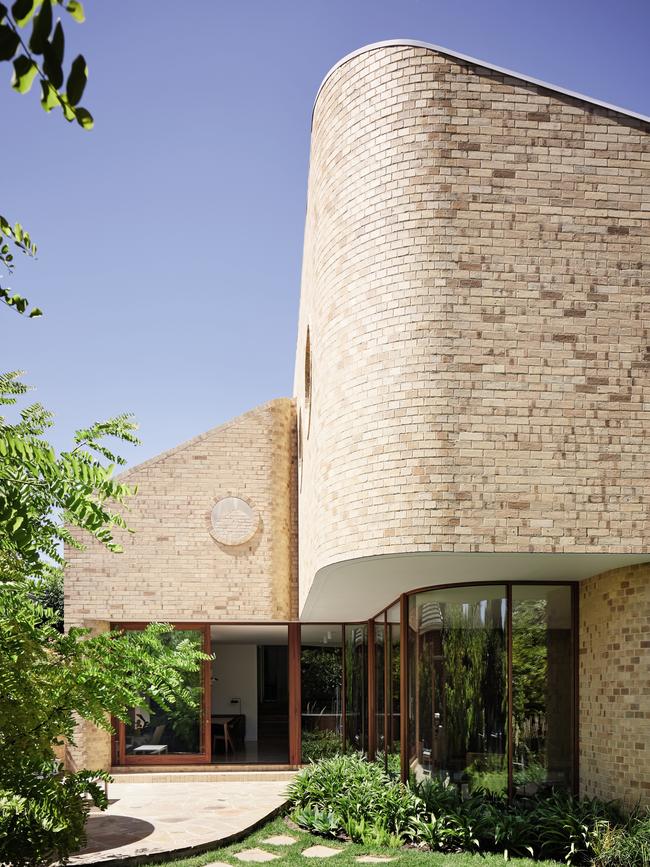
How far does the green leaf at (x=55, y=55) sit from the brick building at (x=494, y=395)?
6956 millimetres

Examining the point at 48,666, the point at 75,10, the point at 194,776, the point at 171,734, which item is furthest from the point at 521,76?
the point at 171,734

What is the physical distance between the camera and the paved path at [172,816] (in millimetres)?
10539

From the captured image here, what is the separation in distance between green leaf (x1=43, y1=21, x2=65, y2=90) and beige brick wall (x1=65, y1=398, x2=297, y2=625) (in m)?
15.6

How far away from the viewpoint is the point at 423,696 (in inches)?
467

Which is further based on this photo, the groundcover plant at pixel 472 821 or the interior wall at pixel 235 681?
the interior wall at pixel 235 681

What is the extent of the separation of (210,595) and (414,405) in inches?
378

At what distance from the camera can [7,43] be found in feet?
5.02

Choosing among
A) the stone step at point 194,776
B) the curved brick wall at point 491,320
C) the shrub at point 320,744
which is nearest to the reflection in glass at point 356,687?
the shrub at point 320,744

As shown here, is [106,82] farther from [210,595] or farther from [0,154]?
[210,595]

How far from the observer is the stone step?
54.5ft

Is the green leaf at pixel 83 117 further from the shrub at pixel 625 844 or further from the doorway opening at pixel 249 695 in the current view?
the doorway opening at pixel 249 695

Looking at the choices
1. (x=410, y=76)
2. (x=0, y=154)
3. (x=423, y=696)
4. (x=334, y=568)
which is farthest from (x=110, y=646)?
(x=423, y=696)

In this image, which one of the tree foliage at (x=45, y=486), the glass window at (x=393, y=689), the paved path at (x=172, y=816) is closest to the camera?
the tree foliage at (x=45, y=486)

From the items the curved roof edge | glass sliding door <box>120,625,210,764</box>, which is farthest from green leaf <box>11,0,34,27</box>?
glass sliding door <box>120,625,210,764</box>
